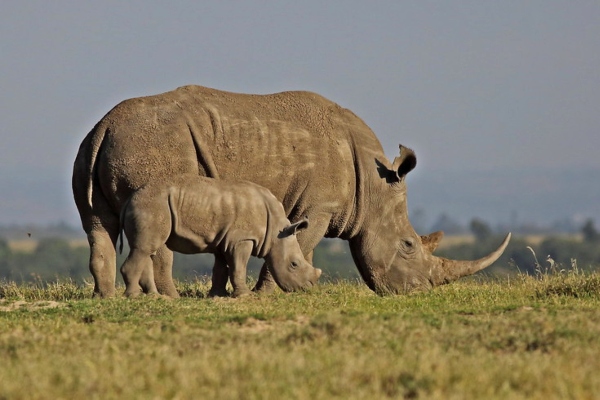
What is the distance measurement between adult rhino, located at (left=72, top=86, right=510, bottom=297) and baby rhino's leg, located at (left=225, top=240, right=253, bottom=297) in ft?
3.31

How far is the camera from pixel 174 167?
1505 centimetres

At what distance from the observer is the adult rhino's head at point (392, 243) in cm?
1642

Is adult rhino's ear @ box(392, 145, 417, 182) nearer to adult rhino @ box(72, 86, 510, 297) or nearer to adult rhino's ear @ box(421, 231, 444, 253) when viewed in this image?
adult rhino @ box(72, 86, 510, 297)

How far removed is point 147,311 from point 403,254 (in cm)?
497

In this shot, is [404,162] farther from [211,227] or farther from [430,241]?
[211,227]

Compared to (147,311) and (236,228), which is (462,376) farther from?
(236,228)

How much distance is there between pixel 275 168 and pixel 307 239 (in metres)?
0.95

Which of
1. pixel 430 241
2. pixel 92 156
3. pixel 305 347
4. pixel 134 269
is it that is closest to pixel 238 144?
pixel 92 156

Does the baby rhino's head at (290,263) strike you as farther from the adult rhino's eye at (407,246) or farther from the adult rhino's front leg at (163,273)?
the adult rhino's eye at (407,246)

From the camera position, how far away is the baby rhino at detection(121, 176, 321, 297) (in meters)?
14.2

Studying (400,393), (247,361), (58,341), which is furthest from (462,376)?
(58,341)

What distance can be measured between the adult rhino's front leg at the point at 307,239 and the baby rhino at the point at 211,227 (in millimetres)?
684

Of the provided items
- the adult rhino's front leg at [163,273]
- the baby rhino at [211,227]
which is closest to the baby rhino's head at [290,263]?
the baby rhino at [211,227]

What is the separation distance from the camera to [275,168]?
15.7m
